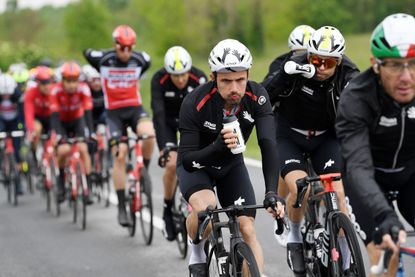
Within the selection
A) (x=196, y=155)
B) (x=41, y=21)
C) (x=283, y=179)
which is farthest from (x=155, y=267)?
(x=41, y=21)

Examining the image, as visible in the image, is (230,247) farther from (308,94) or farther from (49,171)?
(49,171)

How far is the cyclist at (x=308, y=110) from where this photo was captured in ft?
23.6

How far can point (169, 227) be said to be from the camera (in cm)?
988

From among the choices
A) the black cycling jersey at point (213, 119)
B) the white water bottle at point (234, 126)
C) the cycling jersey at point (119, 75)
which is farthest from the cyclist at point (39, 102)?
the white water bottle at point (234, 126)

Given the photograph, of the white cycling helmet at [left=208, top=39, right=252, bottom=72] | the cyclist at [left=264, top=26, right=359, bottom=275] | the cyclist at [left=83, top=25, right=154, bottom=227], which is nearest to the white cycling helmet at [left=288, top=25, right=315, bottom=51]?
the cyclist at [left=264, top=26, right=359, bottom=275]

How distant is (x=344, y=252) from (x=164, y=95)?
4225 millimetres

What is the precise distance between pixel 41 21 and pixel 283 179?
158 metres

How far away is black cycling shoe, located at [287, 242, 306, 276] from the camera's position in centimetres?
753

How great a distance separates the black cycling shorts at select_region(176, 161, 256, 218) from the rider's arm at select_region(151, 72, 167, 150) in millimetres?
2799

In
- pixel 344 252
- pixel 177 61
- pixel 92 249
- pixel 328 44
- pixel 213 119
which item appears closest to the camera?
pixel 344 252

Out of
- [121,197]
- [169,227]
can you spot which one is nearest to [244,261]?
[169,227]

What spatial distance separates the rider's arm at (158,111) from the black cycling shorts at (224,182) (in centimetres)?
280

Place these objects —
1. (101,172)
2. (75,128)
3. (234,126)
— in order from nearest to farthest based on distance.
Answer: (234,126) < (75,128) < (101,172)

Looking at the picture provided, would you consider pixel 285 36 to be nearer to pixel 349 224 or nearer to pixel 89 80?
pixel 89 80
